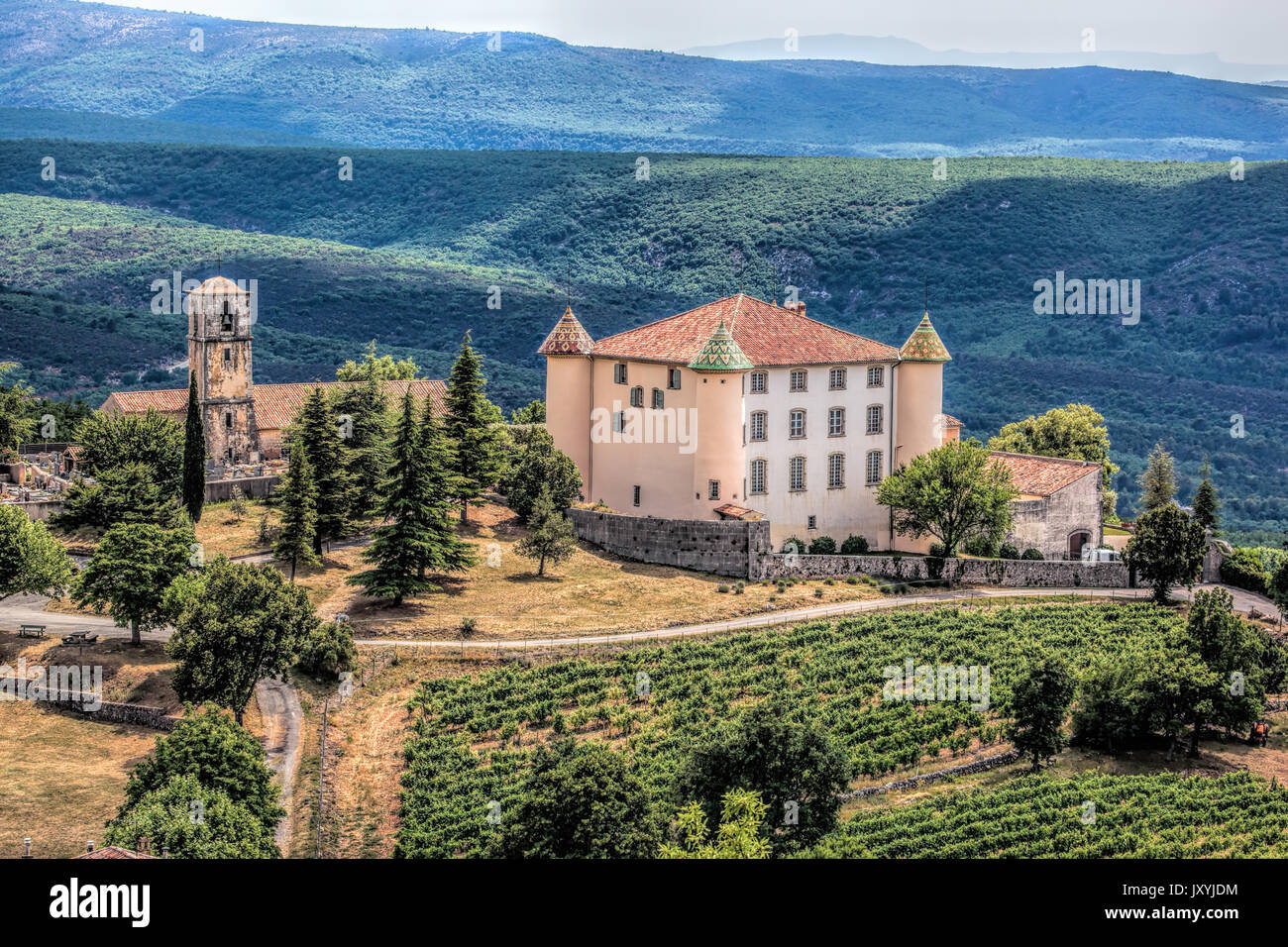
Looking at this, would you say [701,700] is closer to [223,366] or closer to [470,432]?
[470,432]

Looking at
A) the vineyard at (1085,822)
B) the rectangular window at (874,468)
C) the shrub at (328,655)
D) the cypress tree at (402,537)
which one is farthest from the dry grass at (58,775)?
the rectangular window at (874,468)

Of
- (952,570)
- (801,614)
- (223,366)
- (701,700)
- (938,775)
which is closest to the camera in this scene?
(938,775)

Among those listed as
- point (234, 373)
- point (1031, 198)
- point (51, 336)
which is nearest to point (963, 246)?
point (1031, 198)

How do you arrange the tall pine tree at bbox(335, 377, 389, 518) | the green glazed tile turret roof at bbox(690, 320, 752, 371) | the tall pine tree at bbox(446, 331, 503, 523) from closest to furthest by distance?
the green glazed tile turret roof at bbox(690, 320, 752, 371) → the tall pine tree at bbox(335, 377, 389, 518) → the tall pine tree at bbox(446, 331, 503, 523)

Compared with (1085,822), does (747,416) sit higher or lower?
higher

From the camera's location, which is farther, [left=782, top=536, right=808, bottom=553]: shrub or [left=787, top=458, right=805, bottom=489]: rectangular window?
[left=787, top=458, right=805, bottom=489]: rectangular window

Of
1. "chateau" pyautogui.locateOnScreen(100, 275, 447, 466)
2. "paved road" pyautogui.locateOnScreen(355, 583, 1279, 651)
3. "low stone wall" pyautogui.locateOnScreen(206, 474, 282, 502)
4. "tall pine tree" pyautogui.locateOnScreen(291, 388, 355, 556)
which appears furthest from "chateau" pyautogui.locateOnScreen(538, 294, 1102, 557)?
"low stone wall" pyautogui.locateOnScreen(206, 474, 282, 502)

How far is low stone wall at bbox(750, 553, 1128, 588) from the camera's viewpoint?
62062mm

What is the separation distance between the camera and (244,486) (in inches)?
2751

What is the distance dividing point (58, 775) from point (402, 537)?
16.6m

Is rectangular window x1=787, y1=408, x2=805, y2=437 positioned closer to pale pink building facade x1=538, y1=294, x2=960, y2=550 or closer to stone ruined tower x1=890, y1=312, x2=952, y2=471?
pale pink building facade x1=538, y1=294, x2=960, y2=550

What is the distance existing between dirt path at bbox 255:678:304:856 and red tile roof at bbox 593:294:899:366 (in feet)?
73.5

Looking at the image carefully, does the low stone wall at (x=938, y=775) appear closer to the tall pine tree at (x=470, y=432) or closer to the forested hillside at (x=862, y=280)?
the tall pine tree at (x=470, y=432)

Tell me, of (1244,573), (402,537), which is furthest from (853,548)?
(402,537)
